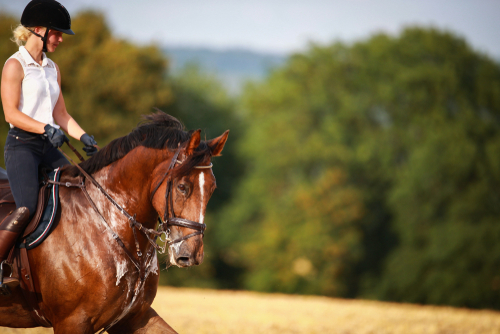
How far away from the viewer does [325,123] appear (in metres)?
32.5

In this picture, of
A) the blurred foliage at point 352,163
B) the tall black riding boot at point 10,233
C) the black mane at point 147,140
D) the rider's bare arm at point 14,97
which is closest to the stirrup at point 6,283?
the tall black riding boot at point 10,233

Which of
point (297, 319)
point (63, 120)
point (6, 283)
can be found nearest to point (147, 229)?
point (6, 283)

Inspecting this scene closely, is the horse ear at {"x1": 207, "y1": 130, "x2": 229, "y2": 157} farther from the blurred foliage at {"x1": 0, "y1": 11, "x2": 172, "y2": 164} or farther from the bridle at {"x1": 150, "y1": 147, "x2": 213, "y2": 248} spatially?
the blurred foliage at {"x1": 0, "y1": 11, "x2": 172, "y2": 164}

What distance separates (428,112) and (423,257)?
29.6 feet

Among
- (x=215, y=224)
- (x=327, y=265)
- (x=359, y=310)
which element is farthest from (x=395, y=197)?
(x=359, y=310)

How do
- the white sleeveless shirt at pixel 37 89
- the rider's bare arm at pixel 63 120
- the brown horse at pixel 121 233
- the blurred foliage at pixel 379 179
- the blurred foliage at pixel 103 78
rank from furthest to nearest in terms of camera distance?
1. the blurred foliage at pixel 379 179
2. the blurred foliage at pixel 103 78
3. the rider's bare arm at pixel 63 120
4. the white sleeveless shirt at pixel 37 89
5. the brown horse at pixel 121 233

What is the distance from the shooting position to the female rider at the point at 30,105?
4.18 meters

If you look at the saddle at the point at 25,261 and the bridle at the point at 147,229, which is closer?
the bridle at the point at 147,229

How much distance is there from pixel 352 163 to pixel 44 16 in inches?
1104

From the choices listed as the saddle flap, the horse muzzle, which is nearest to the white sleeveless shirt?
the saddle flap

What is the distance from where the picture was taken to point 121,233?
4340 mm

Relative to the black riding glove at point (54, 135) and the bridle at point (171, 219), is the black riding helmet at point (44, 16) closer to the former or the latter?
the black riding glove at point (54, 135)

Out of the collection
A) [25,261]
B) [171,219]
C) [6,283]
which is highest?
[171,219]

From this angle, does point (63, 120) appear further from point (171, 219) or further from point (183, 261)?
point (183, 261)
